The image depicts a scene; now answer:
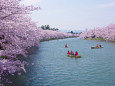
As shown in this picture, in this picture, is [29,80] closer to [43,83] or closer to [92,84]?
[43,83]

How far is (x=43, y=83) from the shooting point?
15031 millimetres

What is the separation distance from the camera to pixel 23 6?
8.99 m

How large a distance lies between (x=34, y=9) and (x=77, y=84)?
29.6 feet

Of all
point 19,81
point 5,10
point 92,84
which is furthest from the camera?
point 19,81

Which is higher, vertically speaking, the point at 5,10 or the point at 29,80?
the point at 5,10

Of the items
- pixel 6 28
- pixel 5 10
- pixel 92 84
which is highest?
pixel 5 10

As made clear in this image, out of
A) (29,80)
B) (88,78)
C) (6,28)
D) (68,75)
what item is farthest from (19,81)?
(6,28)

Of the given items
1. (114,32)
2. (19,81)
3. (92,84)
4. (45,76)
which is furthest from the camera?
(114,32)

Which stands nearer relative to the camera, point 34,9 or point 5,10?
point 5,10

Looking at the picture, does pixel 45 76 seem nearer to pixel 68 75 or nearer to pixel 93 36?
pixel 68 75

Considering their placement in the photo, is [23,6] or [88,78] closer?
[23,6]

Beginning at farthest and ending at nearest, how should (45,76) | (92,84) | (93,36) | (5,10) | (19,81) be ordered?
(93,36)
(45,76)
(19,81)
(92,84)
(5,10)

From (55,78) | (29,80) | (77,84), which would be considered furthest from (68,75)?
(29,80)

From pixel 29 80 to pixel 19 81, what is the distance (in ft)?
3.28
